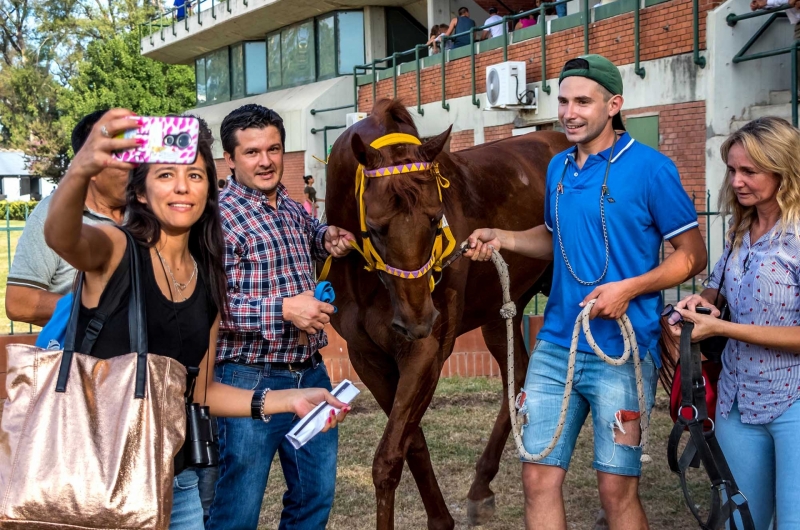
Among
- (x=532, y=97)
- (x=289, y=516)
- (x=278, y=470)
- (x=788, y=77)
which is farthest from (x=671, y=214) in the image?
(x=532, y=97)

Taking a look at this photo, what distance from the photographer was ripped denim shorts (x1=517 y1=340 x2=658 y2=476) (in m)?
3.19

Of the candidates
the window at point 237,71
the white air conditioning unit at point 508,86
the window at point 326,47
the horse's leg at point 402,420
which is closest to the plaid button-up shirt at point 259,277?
the horse's leg at point 402,420

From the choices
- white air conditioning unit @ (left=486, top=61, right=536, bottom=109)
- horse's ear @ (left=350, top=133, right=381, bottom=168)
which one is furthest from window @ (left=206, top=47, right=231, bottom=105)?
horse's ear @ (left=350, top=133, right=381, bottom=168)

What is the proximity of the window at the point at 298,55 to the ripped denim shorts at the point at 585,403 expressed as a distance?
24135mm

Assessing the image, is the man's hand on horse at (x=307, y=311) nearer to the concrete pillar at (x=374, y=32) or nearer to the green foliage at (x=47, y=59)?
the concrete pillar at (x=374, y=32)

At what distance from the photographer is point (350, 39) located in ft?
83.0

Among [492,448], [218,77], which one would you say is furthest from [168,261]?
[218,77]

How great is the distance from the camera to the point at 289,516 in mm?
3486

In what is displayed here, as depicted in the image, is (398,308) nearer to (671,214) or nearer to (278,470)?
(671,214)

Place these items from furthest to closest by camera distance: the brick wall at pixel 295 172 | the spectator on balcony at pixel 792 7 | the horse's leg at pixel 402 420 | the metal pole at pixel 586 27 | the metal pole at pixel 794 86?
the brick wall at pixel 295 172 < the metal pole at pixel 586 27 < the metal pole at pixel 794 86 < the spectator on balcony at pixel 792 7 < the horse's leg at pixel 402 420

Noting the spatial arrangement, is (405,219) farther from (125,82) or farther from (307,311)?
(125,82)

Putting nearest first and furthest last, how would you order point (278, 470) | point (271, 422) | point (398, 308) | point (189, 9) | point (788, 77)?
1. point (271, 422)
2. point (398, 308)
3. point (278, 470)
4. point (788, 77)
5. point (189, 9)

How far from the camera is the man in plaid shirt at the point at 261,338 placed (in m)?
3.30

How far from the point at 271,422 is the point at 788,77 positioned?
11119 mm
